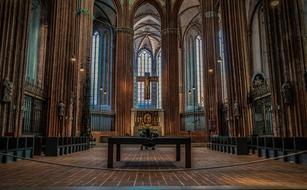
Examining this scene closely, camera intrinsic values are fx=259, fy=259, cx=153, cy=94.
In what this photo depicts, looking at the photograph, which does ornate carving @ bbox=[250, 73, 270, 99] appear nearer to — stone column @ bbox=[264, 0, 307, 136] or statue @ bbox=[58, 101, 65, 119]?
stone column @ bbox=[264, 0, 307, 136]

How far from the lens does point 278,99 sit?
38.5 ft

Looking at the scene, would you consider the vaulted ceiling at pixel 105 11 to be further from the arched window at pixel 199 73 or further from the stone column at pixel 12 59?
the stone column at pixel 12 59

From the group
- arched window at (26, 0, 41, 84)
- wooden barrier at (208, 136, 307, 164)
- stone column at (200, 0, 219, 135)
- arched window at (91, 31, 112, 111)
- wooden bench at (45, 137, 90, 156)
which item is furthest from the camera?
arched window at (91, 31, 112, 111)

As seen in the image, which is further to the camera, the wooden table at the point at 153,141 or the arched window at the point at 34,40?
the arched window at the point at 34,40

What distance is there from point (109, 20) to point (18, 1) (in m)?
24.6

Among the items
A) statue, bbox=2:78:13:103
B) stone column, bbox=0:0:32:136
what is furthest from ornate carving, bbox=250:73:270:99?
statue, bbox=2:78:13:103

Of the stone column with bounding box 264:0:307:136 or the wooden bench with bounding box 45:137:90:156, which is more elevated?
the stone column with bounding box 264:0:307:136

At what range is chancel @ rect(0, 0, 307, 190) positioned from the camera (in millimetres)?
6035

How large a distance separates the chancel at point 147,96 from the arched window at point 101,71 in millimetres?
143

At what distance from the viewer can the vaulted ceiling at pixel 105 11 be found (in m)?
34.4

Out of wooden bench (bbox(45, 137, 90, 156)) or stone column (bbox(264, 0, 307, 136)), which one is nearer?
stone column (bbox(264, 0, 307, 136))

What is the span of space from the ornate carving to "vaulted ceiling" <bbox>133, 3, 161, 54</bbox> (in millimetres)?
23343

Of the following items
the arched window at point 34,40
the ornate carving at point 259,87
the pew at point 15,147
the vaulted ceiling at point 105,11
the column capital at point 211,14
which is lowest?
the pew at point 15,147

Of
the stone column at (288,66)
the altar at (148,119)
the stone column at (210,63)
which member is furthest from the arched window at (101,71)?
the stone column at (288,66)
